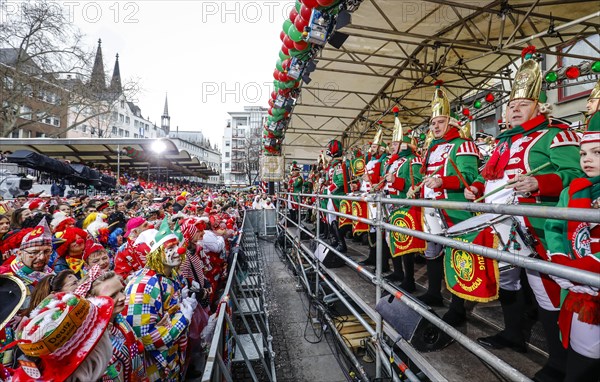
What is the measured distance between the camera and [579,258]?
57.7 inches

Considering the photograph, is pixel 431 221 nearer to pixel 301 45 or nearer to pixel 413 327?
pixel 413 327

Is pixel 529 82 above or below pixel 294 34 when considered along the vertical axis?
below

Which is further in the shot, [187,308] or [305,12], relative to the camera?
[305,12]

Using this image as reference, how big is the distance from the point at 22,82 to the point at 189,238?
23.2 meters

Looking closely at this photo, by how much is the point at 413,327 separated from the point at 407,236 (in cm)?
107

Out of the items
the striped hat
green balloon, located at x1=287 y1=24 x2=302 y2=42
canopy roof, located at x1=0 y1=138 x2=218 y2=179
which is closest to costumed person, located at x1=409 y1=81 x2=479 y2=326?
the striped hat

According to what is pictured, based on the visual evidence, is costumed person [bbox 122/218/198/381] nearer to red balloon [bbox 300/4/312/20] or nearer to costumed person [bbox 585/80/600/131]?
costumed person [bbox 585/80/600/131]

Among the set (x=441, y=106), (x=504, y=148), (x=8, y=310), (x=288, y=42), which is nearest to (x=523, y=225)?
(x=504, y=148)

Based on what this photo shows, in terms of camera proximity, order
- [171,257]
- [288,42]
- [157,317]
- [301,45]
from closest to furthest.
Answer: [157,317] < [171,257] < [301,45] < [288,42]

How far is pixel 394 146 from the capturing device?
399 cm

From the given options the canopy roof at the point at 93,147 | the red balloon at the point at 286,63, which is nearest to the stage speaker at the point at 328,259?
the red balloon at the point at 286,63

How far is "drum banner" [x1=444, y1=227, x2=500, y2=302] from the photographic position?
1961mm

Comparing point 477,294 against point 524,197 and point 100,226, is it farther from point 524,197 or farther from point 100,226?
point 100,226

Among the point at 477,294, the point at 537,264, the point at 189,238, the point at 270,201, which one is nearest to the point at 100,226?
the point at 189,238
